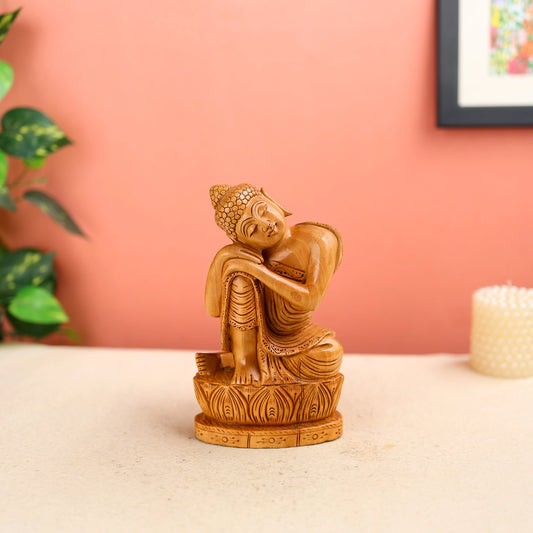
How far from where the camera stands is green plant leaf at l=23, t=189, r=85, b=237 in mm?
1583

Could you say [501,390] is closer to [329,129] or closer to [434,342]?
[434,342]

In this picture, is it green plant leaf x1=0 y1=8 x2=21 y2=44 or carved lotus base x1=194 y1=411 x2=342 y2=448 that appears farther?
green plant leaf x1=0 y1=8 x2=21 y2=44

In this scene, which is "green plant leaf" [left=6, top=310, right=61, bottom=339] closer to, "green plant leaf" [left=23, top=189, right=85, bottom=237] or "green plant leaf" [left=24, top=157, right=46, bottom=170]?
"green plant leaf" [left=23, top=189, right=85, bottom=237]

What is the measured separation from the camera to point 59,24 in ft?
5.29

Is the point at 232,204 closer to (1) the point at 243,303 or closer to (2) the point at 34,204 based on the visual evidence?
(1) the point at 243,303

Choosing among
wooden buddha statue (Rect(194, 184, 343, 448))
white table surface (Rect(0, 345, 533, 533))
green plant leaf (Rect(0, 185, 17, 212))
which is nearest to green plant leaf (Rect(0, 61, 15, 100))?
green plant leaf (Rect(0, 185, 17, 212))

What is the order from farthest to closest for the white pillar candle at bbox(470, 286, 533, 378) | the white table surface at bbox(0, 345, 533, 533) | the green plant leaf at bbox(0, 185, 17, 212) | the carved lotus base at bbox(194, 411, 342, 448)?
the green plant leaf at bbox(0, 185, 17, 212) < the white pillar candle at bbox(470, 286, 533, 378) < the carved lotus base at bbox(194, 411, 342, 448) < the white table surface at bbox(0, 345, 533, 533)

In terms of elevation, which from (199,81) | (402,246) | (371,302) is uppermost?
(199,81)

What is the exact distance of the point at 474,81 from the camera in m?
1.50

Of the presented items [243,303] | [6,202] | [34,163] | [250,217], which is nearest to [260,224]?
[250,217]

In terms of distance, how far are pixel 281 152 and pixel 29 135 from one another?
24.5 inches

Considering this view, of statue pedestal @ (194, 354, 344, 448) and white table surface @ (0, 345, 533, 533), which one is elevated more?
statue pedestal @ (194, 354, 344, 448)

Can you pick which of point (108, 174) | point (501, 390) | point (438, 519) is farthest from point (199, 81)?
point (438, 519)

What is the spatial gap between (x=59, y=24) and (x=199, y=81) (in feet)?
1.29
